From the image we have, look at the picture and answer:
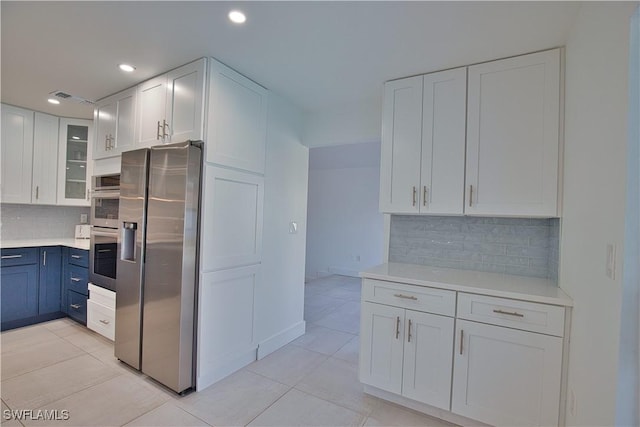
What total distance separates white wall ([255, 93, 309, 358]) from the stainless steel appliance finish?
1357 mm

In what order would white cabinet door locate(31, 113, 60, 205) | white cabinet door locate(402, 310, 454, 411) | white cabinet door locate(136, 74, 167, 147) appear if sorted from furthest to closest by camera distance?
white cabinet door locate(31, 113, 60, 205) → white cabinet door locate(136, 74, 167, 147) → white cabinet door locate(402, 310, 454, 411)

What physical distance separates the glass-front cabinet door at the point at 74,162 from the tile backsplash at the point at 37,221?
0.42m

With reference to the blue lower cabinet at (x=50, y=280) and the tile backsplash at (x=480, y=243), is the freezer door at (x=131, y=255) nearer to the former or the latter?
the blue lower cabinet at (x=50, y=280)

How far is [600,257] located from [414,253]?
143 centimetres

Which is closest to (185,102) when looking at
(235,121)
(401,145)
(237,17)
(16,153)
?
(235,121)

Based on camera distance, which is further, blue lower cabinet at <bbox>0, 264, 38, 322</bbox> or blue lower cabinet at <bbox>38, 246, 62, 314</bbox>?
blue lower cabinet at <bbox>38, 246, 62, 314</bbox>

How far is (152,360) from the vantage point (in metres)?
2.25

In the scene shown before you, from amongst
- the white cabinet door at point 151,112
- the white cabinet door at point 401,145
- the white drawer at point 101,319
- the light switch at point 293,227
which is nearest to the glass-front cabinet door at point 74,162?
the white drawer at point 101,319

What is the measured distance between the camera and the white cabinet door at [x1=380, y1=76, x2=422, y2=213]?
2.23 metres

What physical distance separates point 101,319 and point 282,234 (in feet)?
6.35

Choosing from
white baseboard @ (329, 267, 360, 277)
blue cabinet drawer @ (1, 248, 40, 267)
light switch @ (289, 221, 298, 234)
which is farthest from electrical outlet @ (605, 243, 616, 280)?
white baseboard @ (329, 267, 360, 277)

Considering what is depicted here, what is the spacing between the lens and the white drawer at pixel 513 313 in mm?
1577

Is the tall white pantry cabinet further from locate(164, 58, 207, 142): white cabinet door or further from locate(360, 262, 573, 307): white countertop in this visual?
locate(164, 58, 207, 142): white cabinet door

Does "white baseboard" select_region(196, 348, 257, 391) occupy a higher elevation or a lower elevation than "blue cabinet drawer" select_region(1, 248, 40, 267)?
lower
